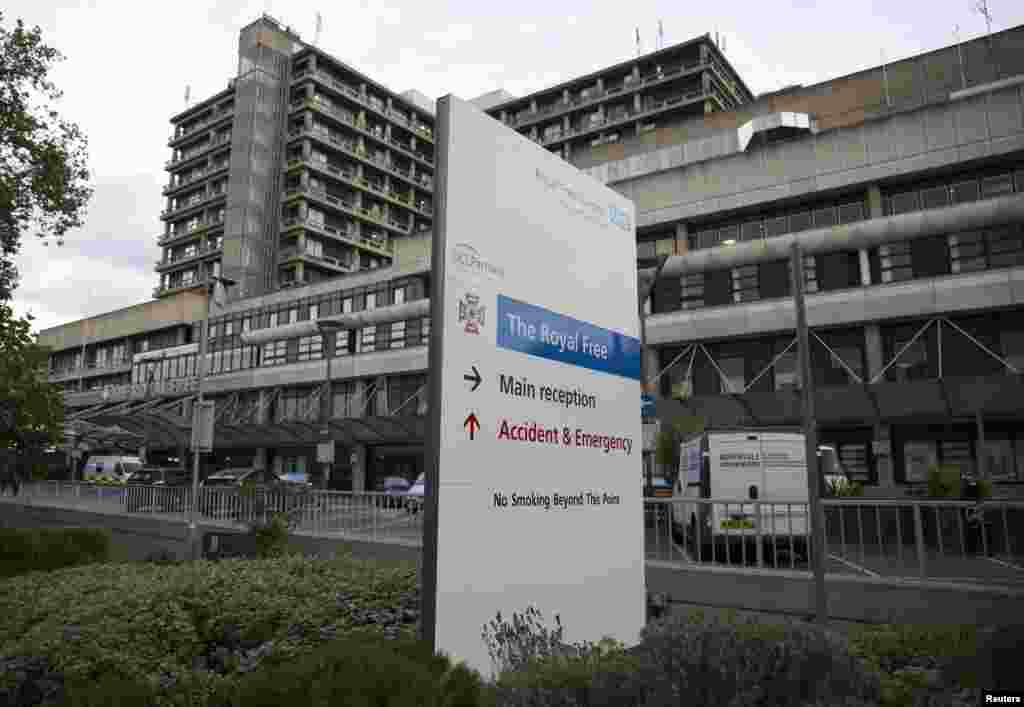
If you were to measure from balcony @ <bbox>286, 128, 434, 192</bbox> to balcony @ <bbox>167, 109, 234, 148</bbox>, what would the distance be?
996 cm

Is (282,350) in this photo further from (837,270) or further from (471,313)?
(471,313)

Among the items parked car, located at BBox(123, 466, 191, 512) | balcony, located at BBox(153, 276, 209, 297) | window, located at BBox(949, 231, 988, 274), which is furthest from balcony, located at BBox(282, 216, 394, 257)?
window, located at BBox(949, 231, 988, 274)

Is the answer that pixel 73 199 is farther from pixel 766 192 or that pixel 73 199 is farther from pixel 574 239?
pixel 766 192

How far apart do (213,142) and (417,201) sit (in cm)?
2091

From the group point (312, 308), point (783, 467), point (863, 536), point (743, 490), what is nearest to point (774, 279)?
point (783, 467)

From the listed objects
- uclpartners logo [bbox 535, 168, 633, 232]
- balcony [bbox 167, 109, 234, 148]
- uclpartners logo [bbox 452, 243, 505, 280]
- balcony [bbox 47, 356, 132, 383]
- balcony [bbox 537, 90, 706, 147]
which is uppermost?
balcony [bbox 167, 109, 234, 148]

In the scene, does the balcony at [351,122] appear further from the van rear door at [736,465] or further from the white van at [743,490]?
the van rear door at [736,465]

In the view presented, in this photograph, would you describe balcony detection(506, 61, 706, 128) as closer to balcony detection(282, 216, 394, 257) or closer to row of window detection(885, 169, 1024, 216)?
balcony detection(282, 216, 394, 257)

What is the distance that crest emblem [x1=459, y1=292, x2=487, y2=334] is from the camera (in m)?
5.16

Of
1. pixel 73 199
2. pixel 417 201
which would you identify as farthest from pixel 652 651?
pixel 417 201

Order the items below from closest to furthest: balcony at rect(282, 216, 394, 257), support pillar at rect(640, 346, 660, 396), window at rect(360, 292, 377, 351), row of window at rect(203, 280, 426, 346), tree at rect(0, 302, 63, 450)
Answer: tree at rect(0, 302, 63, 450) < support pillar at rect(640, 346, 660, 396) < window at rect(360, 292, 377, 351) < row of window at rect(203, 280, 426, 346) < balcony at rect(282, 216, 394, 257)

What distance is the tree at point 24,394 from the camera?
1194cm

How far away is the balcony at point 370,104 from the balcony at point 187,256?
17931 millimetres

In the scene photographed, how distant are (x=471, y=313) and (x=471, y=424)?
29.8 inches
